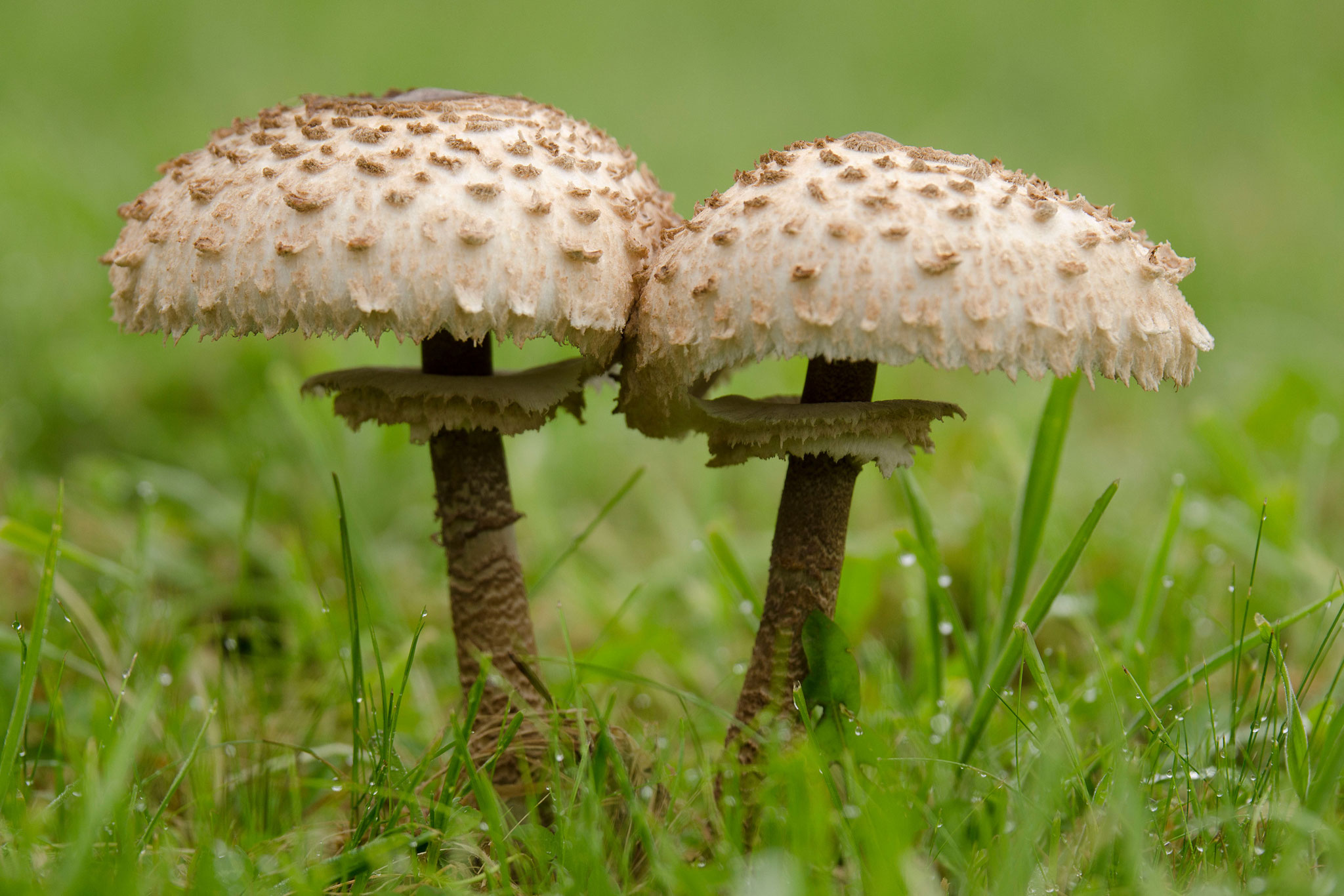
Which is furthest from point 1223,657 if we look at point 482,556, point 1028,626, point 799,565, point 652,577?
point 652,577

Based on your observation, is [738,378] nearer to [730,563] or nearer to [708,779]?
[730,563]

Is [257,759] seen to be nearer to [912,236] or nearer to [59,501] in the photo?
[59,501]

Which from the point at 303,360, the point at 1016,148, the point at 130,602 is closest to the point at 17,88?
the point at 303,360

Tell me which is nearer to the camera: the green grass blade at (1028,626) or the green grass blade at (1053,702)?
the green grass blade at (1053,702)

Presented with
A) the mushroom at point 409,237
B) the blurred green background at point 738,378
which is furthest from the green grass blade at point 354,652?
the blurred green background at point 738,378

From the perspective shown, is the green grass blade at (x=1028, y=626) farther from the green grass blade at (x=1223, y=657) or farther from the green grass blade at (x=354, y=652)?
the green grass blade at (x=354, y=652)

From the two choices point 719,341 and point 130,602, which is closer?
point 719,341
